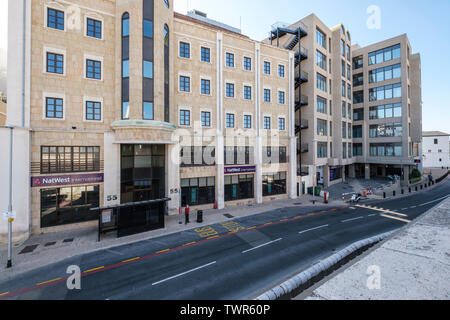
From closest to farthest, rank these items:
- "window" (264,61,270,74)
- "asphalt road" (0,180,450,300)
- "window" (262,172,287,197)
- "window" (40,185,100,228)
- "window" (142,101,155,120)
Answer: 1. "asphalt road" (0,180,450,300)
2. "window" (40,185,100,228)
3. "window" (142,101,155,120)
4. "window" (262,172,287,197)
5. "window" (264,61,270,74)

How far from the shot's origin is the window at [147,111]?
18250 millimetres

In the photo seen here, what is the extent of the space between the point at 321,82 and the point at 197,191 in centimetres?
2904

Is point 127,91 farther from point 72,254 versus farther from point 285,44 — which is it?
point 285,44

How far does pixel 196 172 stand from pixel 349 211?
16.9 metres

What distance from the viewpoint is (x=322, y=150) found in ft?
117

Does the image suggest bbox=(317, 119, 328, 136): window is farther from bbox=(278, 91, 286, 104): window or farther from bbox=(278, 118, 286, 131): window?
bbox=(278, 91, 286, 104): window

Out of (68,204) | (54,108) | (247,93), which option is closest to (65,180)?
(68,204)

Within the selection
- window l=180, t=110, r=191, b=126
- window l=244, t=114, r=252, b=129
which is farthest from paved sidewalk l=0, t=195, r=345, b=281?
window l=244, t=114, r=252, b=129

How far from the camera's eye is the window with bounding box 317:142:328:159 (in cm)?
3471

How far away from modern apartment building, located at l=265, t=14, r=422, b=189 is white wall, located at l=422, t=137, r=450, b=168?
40.1 meters

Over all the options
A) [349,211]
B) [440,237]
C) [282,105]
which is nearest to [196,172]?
[282,105]

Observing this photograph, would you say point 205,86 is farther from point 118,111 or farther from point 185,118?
point 118,111
